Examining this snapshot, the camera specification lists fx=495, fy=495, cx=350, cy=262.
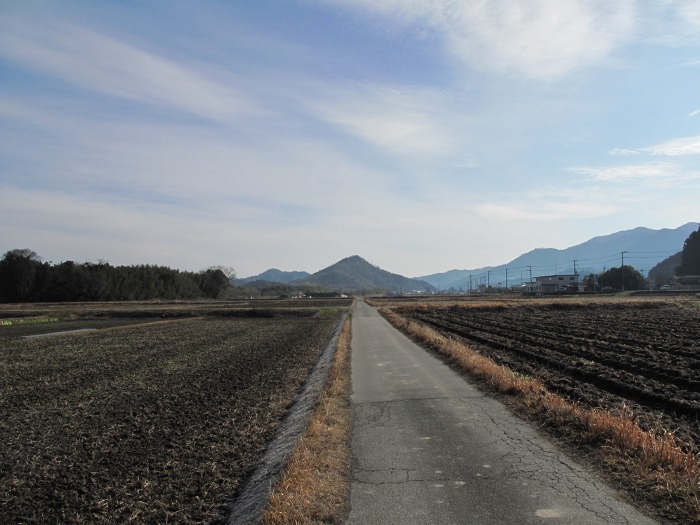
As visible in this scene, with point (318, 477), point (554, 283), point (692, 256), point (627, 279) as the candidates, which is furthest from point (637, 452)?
point (692, 256)

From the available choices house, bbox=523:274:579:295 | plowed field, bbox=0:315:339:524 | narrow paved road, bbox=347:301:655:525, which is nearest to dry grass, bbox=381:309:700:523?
narrow paved road, bbox=347:301:655:525

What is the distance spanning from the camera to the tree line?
95.7 m

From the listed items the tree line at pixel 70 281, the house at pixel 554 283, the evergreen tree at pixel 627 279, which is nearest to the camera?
the tree line at pixel 70 281

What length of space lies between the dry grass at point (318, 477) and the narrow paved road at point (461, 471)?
209 mm

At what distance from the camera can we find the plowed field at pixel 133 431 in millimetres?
6289

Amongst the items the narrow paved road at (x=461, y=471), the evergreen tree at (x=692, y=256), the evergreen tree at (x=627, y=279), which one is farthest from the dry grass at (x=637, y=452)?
the evergreen tree at (x=692, y=256)

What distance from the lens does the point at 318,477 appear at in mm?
6434

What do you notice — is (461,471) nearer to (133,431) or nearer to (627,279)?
(133,431)

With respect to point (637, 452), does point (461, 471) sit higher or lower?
lower

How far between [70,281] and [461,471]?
109811 mm

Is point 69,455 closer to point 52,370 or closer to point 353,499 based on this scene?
point 353,499

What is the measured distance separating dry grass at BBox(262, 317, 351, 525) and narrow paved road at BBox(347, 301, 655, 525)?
0.69ft

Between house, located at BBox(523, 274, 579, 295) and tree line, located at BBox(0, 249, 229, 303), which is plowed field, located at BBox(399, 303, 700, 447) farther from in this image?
house, located at BBox(523, 274, 579, 295)

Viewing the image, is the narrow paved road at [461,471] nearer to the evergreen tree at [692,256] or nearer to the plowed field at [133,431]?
the plowed field at [133,431]
